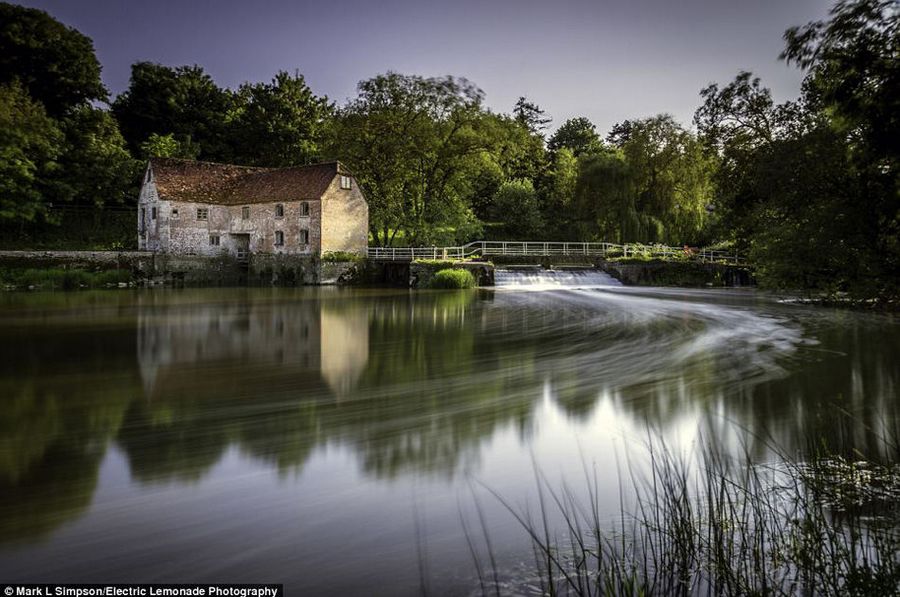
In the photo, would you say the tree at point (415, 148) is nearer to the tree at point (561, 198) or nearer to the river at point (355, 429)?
the tree at point (561, 198)

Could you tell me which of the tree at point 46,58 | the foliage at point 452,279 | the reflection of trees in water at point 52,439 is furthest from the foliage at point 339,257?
the reflection of trees in water at point 52,439

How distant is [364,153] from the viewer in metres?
44.2

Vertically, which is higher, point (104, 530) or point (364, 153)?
point (364, 153)

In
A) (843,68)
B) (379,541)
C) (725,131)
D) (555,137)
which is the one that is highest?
(555,137)

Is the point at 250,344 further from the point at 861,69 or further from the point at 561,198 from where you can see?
the point at 561,198

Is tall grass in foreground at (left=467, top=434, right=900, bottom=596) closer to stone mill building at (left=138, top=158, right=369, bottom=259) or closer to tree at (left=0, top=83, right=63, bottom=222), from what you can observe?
stone mill building at (left=138, top=158, right=369, bottom=259)

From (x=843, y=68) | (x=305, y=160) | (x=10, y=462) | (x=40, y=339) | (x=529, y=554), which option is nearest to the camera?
(x=529, y=554)

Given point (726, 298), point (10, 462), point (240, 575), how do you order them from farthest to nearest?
point (726, 298) < point (10, 462) < point (240, 575)

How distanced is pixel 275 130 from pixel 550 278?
32578 millimetres

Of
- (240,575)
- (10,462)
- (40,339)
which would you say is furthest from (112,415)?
(40,339)

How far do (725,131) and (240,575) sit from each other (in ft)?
105

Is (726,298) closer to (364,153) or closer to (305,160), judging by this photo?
(364,153)

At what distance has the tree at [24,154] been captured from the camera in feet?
127

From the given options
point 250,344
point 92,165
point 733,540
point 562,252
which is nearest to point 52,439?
point 733,540
